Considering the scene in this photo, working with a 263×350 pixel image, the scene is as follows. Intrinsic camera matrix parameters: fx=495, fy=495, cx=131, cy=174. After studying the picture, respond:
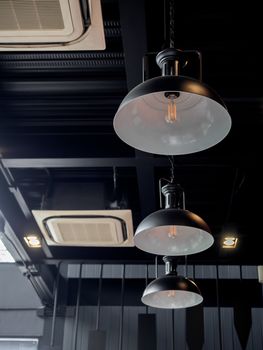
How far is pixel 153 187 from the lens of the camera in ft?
12.2

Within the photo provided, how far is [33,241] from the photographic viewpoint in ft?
15.3

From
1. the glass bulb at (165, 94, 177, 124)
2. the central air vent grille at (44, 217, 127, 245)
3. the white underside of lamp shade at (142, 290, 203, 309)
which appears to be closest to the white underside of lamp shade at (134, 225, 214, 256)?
the glass bulb at (165, 94, 177, 124)

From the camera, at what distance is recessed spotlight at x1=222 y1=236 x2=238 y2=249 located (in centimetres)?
463

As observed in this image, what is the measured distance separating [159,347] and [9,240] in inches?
99.4

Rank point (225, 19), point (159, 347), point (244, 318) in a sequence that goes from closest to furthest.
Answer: point (225, 19), point (244, 318), point (159, 347)

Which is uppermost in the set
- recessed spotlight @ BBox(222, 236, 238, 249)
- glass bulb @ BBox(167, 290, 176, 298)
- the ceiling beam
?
recessed spotlight @ BBox(222, 236, 238, 249)

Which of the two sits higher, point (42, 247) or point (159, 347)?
point (42, 247)

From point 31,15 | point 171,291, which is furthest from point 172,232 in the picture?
point 31,15

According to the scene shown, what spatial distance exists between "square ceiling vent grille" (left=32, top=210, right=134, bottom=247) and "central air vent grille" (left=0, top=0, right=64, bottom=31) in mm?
1989

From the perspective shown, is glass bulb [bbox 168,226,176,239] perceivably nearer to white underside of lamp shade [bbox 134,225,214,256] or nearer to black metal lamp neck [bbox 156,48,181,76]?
white underside of lamp shade [bbox 134,225,214,256]

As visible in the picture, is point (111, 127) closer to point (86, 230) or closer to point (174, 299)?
point (86, 230)

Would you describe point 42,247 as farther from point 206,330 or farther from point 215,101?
point 215,101

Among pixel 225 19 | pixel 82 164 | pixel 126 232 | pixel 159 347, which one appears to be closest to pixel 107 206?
pixel 126 232

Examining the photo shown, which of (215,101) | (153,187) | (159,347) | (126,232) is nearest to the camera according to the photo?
(215,101)
